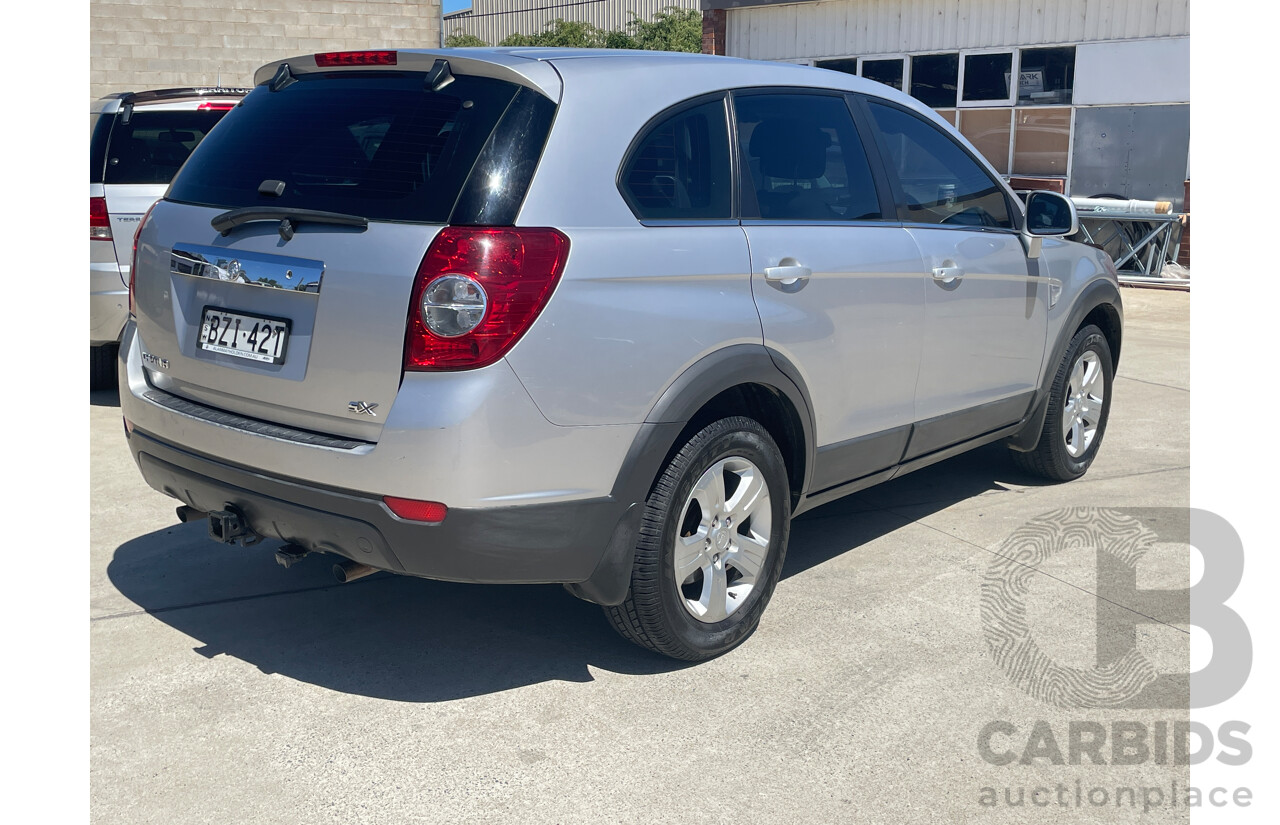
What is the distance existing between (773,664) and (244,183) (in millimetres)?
2255

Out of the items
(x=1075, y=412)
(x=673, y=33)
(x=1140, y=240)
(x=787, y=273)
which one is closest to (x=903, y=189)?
(x=787, y=273)

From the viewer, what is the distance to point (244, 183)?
3.52m

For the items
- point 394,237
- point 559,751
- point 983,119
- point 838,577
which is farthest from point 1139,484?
point 983,119

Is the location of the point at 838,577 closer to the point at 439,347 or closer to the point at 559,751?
the point at 559,751

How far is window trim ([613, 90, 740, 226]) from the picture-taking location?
3.34 m

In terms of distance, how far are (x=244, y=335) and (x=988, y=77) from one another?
Answer: 558 inches

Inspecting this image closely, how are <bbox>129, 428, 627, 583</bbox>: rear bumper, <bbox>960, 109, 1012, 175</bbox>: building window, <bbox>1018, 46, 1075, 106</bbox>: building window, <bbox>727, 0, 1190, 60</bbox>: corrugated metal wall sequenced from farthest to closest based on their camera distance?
<bbox>960, 109, 1012, 175</bbox>: building window, <bbox>1018, 46, 1075, 106</bbox>: building window, <bbox>727, 0, 1190, 60</bbox>: corrugated metal wall, <bbox>129, 428, 627, 583</bbox>: rear bumper

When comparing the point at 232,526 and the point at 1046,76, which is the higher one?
the point at 1046,76

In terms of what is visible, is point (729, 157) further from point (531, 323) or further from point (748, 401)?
point (531, 323)

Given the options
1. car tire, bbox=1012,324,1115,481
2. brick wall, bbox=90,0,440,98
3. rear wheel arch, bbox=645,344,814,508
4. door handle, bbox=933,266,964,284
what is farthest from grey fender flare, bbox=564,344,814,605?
brick wall, bbox=90,0,440,98

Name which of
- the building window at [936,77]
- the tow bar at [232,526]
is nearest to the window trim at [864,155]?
the tow bar at [232,526]

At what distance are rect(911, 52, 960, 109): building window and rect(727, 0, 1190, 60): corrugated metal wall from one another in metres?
0.17

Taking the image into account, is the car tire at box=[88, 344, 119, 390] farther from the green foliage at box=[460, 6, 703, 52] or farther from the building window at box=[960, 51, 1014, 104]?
the green foliage at box=[460, 6, 703, 52]

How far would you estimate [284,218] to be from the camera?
128 inches
